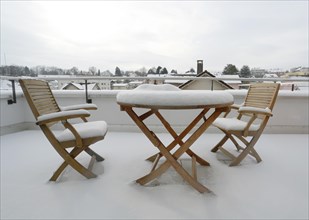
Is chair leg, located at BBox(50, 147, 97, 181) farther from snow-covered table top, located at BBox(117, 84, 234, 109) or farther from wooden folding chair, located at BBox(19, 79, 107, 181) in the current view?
snow-covered table top, located at BBox(117, 84, 234, 109)

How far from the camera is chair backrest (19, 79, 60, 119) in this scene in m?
1.35

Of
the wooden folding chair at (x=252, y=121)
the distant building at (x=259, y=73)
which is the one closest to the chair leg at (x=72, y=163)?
the wooden folding chair at (x=252, y=121)

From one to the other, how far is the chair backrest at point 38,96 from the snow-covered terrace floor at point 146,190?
1.74 feet

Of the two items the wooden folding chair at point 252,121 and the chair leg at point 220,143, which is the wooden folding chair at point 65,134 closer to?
the wooden folding chair at point 252,121

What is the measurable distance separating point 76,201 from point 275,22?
5516mm

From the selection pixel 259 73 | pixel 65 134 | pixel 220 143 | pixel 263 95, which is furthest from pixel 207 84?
pixel 65 134

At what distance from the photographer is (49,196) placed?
1.21 m

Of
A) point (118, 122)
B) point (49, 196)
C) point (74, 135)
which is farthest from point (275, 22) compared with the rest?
point (49, 196)

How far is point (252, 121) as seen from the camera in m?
1.58

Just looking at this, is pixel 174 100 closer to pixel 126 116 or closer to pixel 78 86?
pixel 126 116

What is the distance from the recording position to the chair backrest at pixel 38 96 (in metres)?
Answer: 1.35

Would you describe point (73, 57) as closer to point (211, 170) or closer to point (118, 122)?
point (118, 122)

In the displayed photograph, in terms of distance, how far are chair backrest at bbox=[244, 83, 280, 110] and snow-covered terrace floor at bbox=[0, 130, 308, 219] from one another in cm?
56

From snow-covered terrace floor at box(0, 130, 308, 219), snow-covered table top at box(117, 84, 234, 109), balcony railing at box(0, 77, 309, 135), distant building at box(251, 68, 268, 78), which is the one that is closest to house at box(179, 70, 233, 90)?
balcony railing at box(0, 77, 309, 135)
